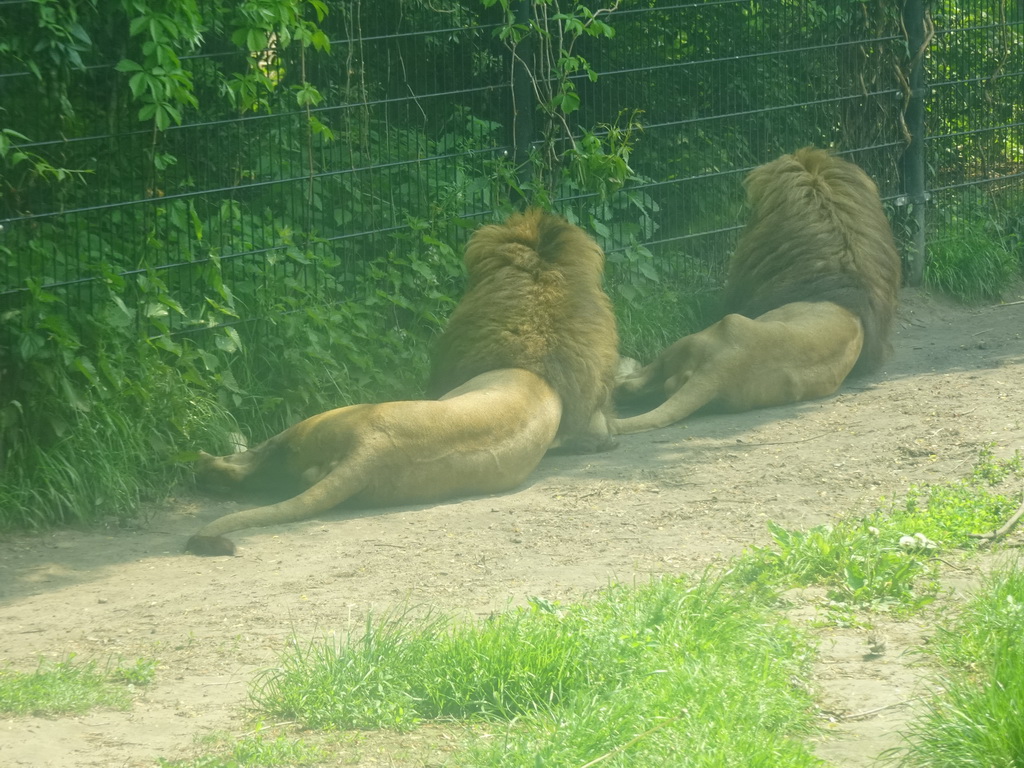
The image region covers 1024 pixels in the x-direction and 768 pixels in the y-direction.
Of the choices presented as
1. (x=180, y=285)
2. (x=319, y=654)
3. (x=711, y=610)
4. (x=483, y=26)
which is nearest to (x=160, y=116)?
(x=180, y=285)

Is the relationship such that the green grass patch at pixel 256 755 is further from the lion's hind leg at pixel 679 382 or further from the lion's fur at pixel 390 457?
the lion's hind leg at pixel 679 382

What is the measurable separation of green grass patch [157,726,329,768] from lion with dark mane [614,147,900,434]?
363 centimetres

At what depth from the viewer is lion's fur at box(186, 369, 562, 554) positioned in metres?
5.31

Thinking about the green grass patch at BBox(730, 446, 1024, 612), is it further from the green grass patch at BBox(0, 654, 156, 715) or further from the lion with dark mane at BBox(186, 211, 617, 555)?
the green grass patch at BBox(0, 654, 156, 715)

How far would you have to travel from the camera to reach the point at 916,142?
930 centimetres

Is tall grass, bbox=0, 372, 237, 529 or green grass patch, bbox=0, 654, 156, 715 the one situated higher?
tall grass, bbox=0, 372, 237, 529

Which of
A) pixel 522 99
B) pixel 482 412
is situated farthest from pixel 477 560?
pixel 522 99

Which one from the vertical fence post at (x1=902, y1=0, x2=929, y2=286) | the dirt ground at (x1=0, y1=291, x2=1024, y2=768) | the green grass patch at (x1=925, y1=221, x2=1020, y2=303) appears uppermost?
the vertical fence post at (x1=902, y1=0, x2=929, y2=286)

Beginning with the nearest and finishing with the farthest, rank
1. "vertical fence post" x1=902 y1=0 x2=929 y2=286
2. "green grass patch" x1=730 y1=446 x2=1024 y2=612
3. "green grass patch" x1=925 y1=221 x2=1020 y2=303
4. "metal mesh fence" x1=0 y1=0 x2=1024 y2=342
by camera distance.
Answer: "green grass patch" x1=730 y1=446 x2=1024 y2=612 → "metal mesh fence" x1=0 y1=0 x2=1024 y2=342 → "vertical fence post" x1=902 y1=0 x2=929 y2=286 → "green grass patch" x1=925 y1=221 x2=1020 y2=303

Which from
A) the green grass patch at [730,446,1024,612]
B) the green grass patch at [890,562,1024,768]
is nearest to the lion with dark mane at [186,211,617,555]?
the green grass patch at [730,446,1024,612]

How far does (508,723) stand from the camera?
330 centimetres

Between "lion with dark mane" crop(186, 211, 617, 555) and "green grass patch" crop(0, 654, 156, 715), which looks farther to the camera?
"lion with dark mane" crop(186, 211, 617, 555)

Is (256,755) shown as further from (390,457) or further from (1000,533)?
(1000,533)

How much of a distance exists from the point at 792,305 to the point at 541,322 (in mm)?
1897
